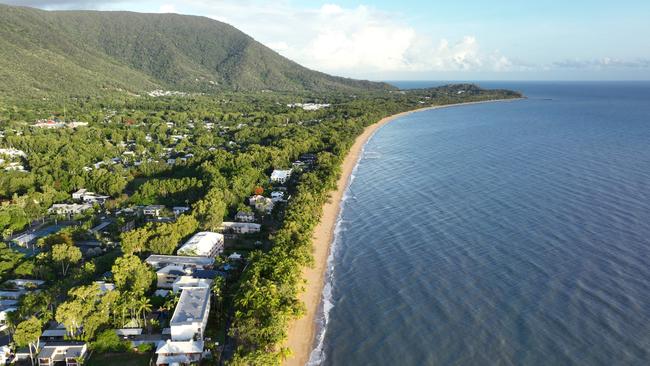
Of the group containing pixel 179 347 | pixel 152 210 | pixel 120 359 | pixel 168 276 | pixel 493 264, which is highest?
pixel 152 210

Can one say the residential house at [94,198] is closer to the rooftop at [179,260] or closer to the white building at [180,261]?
the rooftop at [179,260]

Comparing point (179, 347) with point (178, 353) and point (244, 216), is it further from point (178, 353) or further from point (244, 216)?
point (244, 216)

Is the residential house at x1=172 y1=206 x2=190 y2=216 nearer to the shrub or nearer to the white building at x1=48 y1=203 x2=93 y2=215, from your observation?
the white building at x1=48 y1=203 x2=93 y2=215

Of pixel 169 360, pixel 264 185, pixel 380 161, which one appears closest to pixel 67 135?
pixel 264 185

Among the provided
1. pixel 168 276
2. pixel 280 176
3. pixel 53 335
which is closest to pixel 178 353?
pixel 53 335

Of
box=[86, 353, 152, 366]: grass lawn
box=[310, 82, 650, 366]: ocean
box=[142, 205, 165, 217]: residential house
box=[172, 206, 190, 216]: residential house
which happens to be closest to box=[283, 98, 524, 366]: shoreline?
box=[310, 82, 650, 366]: ocean

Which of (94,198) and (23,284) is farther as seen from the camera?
(94,198)
